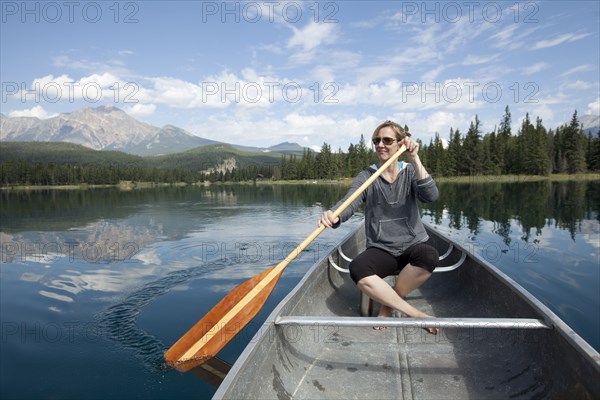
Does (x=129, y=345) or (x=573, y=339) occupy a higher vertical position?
(x=573, y=339)

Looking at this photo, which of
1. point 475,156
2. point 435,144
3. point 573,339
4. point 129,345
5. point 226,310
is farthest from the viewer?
point 435,144

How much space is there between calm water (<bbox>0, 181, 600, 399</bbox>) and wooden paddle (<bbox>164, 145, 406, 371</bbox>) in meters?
0.43

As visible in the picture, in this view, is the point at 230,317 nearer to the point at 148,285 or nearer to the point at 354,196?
A: the point at 354,196

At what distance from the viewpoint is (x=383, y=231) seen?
15.0 ft

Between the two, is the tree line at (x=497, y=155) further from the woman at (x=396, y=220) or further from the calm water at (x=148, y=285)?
the woman at (x=396, y=220)

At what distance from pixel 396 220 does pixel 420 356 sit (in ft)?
4.97

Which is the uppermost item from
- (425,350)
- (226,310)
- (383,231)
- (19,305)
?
(383,231)

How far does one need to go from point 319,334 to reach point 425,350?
45.1 inches

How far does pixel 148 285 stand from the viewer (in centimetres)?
926

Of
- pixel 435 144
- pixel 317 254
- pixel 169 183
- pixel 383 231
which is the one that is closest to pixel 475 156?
pixel 435 144

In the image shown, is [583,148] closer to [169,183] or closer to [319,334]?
[319,334]

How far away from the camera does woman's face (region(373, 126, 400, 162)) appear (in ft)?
14.7

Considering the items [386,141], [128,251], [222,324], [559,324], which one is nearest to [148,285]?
[128,251]

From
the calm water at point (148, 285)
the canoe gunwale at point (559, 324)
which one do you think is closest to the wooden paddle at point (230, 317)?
the calm water at point (148, 285)
